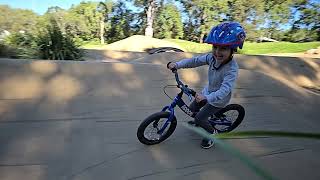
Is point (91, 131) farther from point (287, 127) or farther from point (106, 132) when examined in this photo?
point (287, 127)

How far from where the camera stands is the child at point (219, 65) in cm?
362

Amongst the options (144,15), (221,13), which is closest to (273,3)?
(221,13)

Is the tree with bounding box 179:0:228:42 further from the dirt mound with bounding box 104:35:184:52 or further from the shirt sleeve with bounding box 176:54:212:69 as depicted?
the shirt sleeve with bounding box 176:54:212:69

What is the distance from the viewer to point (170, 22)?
47000mm

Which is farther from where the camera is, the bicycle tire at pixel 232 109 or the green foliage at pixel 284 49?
the green foliage at pixel 284 49

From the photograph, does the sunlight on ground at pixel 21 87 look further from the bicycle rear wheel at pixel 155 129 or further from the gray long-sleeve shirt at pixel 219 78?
the gray long-sleeve shirt at pixel 219 78

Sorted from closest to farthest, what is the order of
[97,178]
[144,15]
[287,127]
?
[97,178] → [287,127] → [144,15]

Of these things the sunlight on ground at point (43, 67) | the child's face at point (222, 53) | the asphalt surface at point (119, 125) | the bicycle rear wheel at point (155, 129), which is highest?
the child's face at point (222, 53)

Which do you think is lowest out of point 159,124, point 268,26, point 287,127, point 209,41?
point 268,26

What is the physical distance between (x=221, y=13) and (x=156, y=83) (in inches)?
1659

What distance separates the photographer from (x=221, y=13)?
46.8 metres

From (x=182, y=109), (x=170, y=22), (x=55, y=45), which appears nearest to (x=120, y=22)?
(x=170, y=22)

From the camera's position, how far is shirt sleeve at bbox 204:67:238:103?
363 centimetres

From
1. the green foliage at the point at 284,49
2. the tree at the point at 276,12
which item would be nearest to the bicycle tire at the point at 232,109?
the green foliage at the point at 284,49
